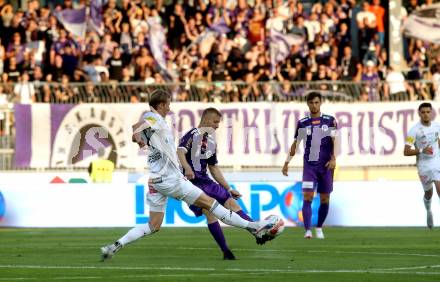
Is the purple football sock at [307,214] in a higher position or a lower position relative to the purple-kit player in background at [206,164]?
lower

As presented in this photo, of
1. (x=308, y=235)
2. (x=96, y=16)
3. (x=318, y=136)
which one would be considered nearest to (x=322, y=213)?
(x=308, y=235)

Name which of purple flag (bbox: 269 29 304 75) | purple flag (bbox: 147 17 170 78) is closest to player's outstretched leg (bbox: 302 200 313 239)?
purple flag (bbox: 269 29 304 75)

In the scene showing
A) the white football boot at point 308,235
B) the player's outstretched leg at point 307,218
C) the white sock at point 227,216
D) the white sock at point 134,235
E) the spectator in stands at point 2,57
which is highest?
the spectator in stands at point 2,57

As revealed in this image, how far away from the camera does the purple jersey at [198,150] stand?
15984mm

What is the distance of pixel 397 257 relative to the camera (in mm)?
15773

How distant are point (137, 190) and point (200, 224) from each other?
4.95 feet

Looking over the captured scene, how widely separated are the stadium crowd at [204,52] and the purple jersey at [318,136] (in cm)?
785

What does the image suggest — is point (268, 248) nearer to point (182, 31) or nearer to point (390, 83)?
point (390, 83)

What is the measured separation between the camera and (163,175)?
48.1 ft

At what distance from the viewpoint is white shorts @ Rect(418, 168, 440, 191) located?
2273 cm

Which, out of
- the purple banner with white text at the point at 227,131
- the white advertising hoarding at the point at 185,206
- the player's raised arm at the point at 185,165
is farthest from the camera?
the purple banner with white text at the point at 227,131

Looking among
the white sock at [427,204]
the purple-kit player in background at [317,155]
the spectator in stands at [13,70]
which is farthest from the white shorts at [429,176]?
the spectator in stands at [13,70]

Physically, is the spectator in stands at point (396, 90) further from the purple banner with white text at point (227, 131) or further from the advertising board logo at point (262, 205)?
the advertising board logo at point (262, 205)

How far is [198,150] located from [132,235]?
5.93 ft
